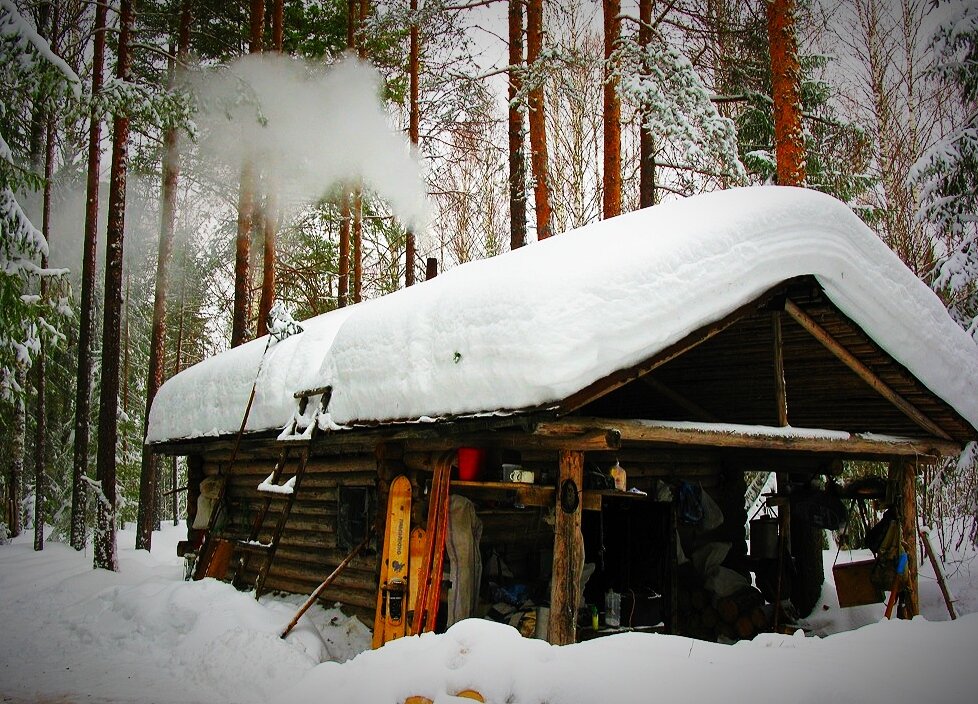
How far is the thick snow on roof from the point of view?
5.81m

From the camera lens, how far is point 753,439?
7.04 metres

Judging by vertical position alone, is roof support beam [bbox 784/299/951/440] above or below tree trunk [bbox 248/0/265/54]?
below

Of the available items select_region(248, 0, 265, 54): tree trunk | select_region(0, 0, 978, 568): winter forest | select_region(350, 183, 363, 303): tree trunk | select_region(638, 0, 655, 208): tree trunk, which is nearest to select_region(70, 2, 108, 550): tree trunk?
select_region(0, 0, 978, 568): winter forest

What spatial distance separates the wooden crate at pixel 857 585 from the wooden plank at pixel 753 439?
1394mm

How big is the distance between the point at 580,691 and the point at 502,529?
4392 mm

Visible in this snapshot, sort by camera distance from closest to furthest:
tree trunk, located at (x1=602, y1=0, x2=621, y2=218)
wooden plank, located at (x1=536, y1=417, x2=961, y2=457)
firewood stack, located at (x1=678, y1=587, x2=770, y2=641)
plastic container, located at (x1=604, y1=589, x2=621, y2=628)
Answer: wooden plank, located at (x1=536, y1=417, x2=961, y2=457) < plastic container, located at (x1=604, y1=589, x2=621, y2=628) < firewood stack, located at (x1=678, y1=587, x2=770, y2=641) < tree trunk, located at (x1=602, y1=0, x2=621, y2=218)

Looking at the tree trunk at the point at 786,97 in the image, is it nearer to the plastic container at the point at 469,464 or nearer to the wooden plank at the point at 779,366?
the wooden plank at the point at 779,366

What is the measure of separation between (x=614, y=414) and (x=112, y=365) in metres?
10.0

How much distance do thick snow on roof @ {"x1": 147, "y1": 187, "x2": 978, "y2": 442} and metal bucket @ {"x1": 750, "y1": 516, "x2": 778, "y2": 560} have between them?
3.37 metres

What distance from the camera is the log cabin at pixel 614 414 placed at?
6043 millimetres

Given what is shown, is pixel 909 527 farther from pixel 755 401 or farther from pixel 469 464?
pixel 469 464

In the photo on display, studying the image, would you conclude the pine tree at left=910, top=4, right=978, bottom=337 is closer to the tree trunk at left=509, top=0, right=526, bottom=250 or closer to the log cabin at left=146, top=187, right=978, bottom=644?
the log cabin at left=146, top=187, right=978, bottom=644

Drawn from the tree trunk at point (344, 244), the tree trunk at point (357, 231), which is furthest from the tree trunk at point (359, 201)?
the tree trunk at point (344, 244)

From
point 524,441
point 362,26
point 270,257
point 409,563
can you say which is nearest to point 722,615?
point 409,563
